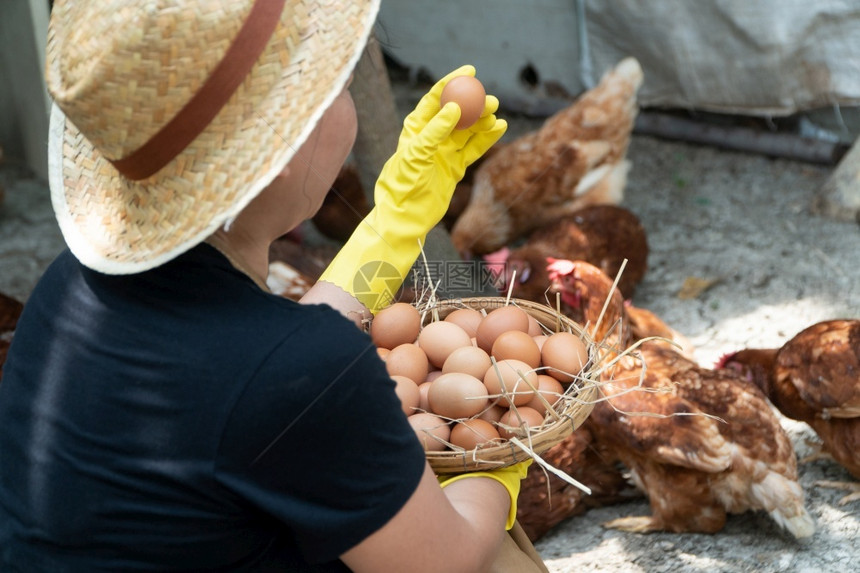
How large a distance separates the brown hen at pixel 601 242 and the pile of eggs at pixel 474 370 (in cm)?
178

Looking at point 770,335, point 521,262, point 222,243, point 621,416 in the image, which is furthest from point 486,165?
point 222,243

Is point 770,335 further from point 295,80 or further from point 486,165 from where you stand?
point 295,80

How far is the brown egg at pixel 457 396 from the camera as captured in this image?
1.45 meters

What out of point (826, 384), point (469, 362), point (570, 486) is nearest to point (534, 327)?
point (469, 362)

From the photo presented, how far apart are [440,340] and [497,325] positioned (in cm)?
11

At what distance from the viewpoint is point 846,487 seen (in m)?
2.49

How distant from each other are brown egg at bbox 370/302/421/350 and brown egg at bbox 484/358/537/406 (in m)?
0.20

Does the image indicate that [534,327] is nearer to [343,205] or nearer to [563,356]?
[563,356]

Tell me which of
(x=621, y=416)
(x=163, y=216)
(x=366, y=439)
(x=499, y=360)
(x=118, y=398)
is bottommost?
(x=621, y=416)

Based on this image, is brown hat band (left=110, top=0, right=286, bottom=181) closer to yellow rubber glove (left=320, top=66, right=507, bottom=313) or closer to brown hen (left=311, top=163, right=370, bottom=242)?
yellow rubber glove (left=320, top=66, right=507, bottom=313)

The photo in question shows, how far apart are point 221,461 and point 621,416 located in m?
1.57

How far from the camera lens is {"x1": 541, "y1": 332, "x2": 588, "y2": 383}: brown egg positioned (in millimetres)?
1534

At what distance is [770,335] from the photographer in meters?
3.28

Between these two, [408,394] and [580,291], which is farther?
[580,291]
